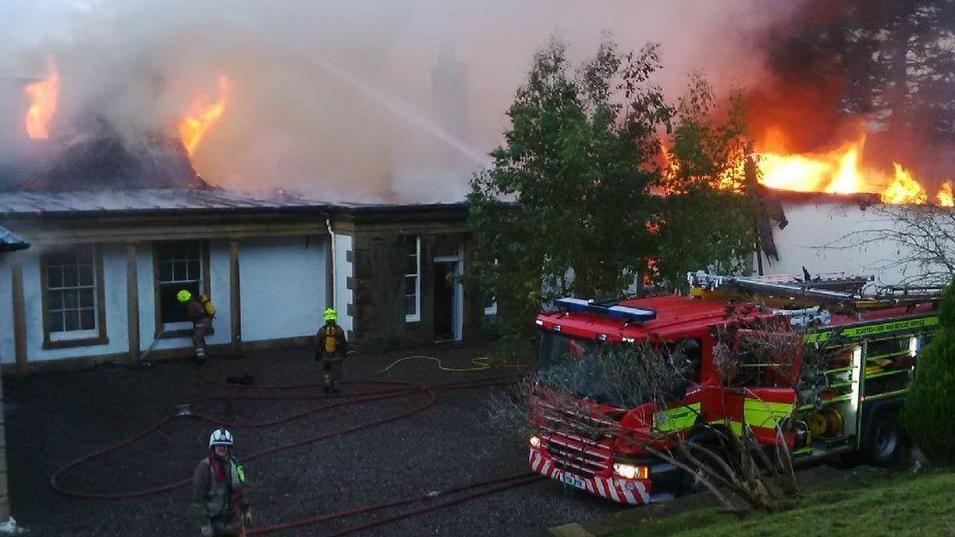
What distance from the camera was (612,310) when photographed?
9375 mm

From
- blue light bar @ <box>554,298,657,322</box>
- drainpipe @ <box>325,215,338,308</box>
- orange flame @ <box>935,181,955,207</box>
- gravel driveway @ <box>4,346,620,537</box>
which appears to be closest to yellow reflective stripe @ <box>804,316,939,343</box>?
blue light bar @ <box>554,298,657,322</box>

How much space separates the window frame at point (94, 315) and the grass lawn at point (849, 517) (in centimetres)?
1148

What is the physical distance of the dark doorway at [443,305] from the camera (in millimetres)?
19438

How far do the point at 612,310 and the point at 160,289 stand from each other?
10.7 meters

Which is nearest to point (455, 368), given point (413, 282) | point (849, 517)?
point (413, 282)

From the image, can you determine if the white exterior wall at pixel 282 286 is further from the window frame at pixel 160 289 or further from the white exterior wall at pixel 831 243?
the white exterior wall at pixel 831 243

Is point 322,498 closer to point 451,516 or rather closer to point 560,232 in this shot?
point 451,516

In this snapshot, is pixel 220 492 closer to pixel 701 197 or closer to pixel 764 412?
pixel 764 412

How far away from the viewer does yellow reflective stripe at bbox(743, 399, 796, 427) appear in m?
9.27

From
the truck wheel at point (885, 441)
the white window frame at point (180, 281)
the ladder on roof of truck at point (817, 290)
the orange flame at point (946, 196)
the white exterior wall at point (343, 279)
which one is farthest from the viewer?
the orange flame at point (946, 196)

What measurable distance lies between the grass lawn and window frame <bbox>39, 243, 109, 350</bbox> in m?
11.5

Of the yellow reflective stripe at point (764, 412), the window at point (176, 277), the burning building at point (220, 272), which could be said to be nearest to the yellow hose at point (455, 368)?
the burning building at point (220, 272)

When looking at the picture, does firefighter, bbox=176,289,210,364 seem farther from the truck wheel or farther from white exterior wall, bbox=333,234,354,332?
the truck wheel

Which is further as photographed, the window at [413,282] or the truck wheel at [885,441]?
the window at [413,282]
